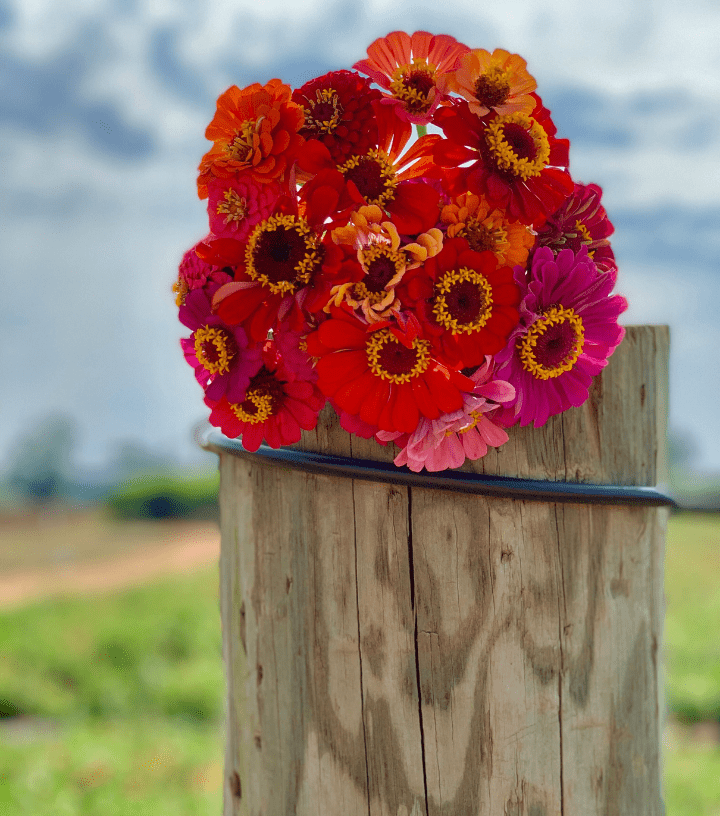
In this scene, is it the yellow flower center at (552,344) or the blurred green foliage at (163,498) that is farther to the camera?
the blurred green foliage at (163,498)

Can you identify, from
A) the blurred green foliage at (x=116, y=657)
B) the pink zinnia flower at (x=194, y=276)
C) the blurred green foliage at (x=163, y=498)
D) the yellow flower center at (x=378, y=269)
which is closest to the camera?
the yellow flower center at (x=378, y=269)

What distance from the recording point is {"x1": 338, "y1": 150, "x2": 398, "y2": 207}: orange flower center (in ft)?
3.14

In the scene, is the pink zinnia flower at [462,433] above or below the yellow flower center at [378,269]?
below

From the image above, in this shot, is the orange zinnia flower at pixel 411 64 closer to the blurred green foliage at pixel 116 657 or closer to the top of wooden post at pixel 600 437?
the top of wooden post at pixel 600 437

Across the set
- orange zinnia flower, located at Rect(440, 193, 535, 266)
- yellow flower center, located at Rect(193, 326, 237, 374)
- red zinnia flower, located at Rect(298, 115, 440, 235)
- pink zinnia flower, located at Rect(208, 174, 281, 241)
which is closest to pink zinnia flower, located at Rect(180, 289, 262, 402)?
yellow flower center, located at Rect(193, 326, 237, 374)

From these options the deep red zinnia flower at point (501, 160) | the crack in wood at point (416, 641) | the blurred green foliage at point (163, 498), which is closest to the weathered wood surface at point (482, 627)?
the crack in wood at point (416, 641)

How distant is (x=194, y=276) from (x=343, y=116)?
1.08ft

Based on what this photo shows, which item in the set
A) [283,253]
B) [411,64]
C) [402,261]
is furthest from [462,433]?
[411,64]

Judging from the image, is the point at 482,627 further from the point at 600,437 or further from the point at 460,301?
the point at 460,301

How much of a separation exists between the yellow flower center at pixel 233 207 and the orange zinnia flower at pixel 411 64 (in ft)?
0.85

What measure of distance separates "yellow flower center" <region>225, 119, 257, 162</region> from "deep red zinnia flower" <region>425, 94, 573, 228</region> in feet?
0.82

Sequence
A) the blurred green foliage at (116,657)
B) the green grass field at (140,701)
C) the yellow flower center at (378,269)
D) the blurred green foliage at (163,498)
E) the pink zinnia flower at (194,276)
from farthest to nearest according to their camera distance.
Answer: the blurred green foliage at (163,498), the blurred green foliage at (116,657), the green grass field at (140,701), the pink zinnia flower at (194,276), the yellow flower center at (378,269)

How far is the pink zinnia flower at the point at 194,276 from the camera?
1032mm

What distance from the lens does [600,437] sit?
1.05 metres
